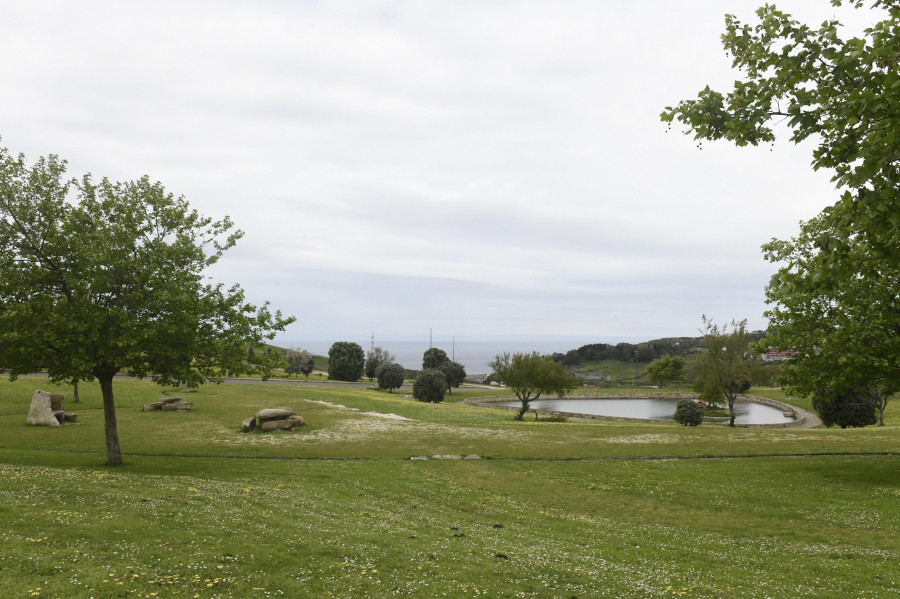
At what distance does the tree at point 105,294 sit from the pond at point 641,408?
220 ft

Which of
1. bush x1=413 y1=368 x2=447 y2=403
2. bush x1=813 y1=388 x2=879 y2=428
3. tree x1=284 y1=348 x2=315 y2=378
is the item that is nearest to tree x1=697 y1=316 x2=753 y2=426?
bush x1=813 y1=388 x2=879 y2=428

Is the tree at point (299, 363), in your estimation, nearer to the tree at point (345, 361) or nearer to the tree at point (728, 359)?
the tree at point (345, 361)

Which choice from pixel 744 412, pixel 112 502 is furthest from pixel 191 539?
pixel 744 412

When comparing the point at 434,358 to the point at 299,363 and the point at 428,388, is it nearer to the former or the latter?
the point at 299,363

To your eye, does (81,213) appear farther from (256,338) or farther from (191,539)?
(191,539)

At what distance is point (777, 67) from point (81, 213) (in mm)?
29106

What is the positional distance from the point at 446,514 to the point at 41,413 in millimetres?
37485

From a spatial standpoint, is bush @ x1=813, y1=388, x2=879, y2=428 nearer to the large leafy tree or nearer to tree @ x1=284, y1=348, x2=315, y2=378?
the large leafy tree

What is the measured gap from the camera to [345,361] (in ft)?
386

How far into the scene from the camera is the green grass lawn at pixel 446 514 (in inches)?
427

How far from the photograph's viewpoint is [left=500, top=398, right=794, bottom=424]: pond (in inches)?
3167

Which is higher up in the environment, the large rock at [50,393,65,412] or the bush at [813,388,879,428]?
the large rock at [50,393,65,412]

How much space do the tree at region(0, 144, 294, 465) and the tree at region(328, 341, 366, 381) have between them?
90.9 metres

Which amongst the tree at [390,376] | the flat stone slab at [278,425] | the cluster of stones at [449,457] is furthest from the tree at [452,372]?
the cluster of stones at [449,457]
